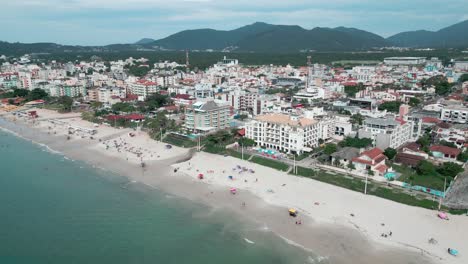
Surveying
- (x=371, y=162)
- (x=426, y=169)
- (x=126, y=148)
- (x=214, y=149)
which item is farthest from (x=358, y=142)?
(x=126, y=148)

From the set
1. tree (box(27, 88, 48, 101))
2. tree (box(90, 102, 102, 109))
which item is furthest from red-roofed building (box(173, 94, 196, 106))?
tree (box(27, 88, 48, 101))

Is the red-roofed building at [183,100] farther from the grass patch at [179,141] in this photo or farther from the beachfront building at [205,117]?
the grass patch at [179,141]

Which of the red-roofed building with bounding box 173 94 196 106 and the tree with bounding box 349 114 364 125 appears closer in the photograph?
the tree with bounding box 349 114 364 125

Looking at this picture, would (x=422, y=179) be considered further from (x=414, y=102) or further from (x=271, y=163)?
(x=414, y=102)

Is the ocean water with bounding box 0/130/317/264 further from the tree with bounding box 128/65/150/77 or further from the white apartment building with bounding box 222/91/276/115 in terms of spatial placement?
the tree with bounding box 128/65/150/77

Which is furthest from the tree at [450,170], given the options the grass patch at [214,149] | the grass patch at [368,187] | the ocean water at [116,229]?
the grass patch at [214,149]
